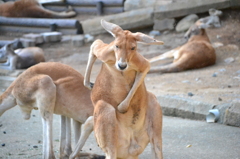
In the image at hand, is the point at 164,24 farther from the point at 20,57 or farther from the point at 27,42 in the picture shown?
the point at 20,57

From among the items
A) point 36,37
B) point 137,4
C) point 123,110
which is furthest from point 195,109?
point 36,37

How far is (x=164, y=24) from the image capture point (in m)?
11.7

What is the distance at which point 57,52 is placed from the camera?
11625 mm

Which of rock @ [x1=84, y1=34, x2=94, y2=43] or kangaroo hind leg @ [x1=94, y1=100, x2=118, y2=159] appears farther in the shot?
rock @ [x1=84, y1=34, x2=94, y2=43]

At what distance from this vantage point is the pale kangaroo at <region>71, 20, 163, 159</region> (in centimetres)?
364

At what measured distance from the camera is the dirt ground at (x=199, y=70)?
689cm

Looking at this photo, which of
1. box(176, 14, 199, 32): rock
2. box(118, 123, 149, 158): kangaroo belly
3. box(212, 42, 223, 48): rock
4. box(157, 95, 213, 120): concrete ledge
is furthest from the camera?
box(176, 14, 199, 32): rock

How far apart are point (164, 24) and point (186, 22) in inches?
27.4

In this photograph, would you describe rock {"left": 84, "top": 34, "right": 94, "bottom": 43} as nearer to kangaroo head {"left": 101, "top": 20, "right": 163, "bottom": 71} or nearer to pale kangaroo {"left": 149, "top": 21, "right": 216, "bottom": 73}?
pale kangaroo {"left": 149, "top": 21, "right": 216, "bottom": 73}

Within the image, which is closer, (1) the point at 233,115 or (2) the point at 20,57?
(1) the point at 233,115

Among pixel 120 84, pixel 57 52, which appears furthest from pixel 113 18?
pixel 120 84

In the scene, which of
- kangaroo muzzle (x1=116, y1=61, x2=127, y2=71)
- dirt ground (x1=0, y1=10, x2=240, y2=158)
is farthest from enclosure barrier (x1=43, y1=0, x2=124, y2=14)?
kangaroo muzzle (x1=116, y1=61, x2=127, y2=71)

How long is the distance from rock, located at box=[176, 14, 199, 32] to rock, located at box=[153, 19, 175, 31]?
22 cm

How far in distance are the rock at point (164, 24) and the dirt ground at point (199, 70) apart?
0.66ft
